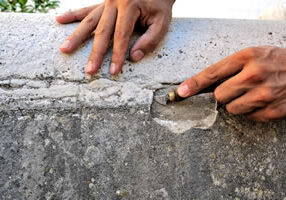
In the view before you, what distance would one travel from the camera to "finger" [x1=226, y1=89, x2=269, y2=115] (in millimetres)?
872

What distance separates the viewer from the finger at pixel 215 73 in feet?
2.92

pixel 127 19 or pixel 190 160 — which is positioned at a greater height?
pixel 127 19

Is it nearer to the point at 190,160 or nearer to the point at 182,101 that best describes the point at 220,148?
the point at 190,160

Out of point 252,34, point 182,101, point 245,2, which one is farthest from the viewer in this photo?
point 245,2

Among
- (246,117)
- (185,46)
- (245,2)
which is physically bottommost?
(245,2)

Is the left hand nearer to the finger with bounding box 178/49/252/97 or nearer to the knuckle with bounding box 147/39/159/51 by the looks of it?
the finger with bounding box 178/49/252/97

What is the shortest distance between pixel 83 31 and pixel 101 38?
0.09m

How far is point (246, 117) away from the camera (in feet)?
3.19

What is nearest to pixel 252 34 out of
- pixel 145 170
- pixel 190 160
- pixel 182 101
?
pixel 182 101

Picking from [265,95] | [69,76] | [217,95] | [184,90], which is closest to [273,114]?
[265,95]

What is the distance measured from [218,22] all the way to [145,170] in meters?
0.72

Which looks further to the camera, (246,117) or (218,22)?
(218,22)

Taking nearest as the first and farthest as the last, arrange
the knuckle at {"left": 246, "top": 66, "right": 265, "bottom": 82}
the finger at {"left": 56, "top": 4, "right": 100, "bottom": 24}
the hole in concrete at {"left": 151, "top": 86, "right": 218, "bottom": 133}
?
1. the knuckle at {"left": 246, "top": 66, "right": 265, "bottom": 82}
2. the hole in concrete at {"left": 151, "top": 86, "right": 218, "bottom": 133}
3. the finger at {"left": 56, "top": 4, "right": 100, "bottom": 24}

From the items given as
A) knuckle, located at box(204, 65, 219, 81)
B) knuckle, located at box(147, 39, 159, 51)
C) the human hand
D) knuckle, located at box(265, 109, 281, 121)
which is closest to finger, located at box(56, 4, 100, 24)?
the human hand
